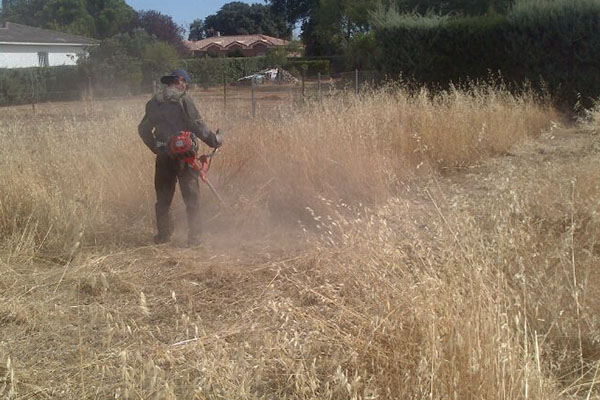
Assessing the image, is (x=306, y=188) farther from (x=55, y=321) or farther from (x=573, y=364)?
(x=573, y=364)

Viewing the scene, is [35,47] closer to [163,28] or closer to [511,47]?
[163,28]

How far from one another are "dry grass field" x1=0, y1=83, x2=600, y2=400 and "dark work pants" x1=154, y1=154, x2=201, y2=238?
0.25 metres

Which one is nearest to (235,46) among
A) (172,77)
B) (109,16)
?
(109,16)

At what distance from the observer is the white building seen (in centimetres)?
3625

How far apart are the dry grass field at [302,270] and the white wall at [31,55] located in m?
31.5

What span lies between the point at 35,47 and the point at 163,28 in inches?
382

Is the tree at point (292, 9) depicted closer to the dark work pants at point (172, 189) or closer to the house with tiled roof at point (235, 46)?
the house with tiled roof at point (235, 46)

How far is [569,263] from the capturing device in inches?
150

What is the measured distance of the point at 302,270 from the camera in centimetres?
472

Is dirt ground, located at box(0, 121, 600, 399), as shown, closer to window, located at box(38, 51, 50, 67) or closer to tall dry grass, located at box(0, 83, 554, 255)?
tall dry grass, located at box(0, 83, 554, 255)

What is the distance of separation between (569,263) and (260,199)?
3370mm

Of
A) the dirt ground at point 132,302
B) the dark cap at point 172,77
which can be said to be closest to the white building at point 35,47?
the dark cap at point 172,77

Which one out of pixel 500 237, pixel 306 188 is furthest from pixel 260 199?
pixel 500 237

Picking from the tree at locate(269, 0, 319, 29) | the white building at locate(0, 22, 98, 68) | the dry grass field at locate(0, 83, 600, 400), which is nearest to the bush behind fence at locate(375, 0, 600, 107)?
the dry grass field at locate(0, 83, 600, 400)
